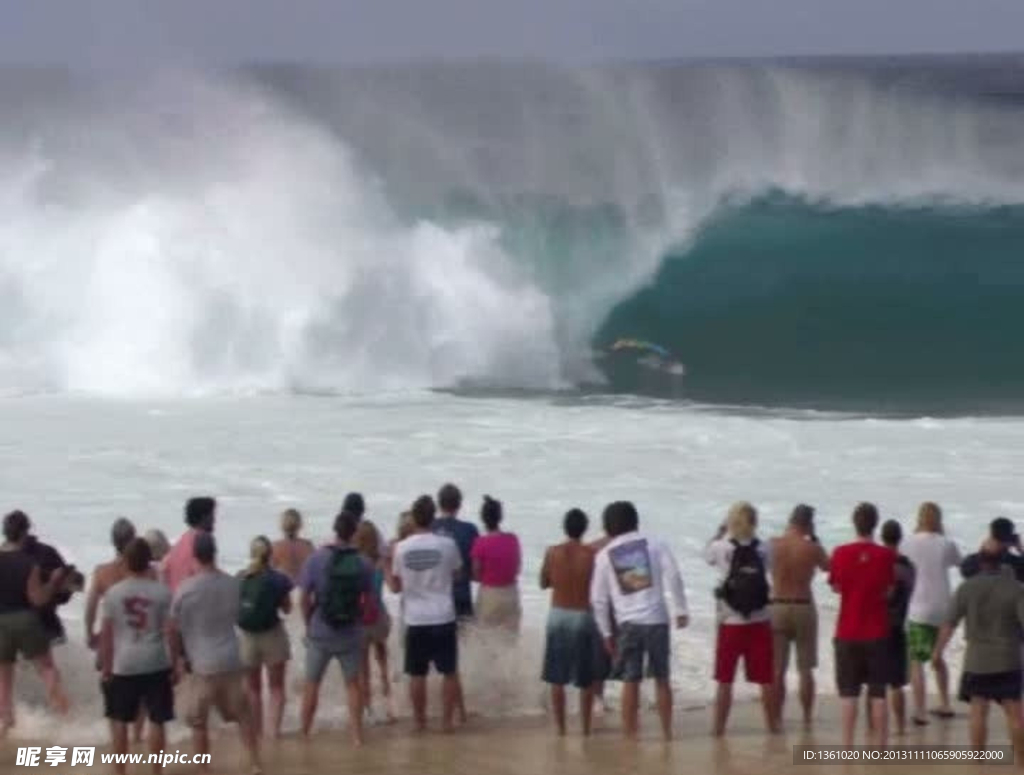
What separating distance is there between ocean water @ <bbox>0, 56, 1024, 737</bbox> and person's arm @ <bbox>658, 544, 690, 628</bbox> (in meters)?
1.41

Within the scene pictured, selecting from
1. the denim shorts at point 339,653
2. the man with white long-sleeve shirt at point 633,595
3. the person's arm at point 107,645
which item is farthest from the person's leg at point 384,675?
the person's arm at point 107,645

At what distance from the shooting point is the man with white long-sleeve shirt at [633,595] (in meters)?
9.43

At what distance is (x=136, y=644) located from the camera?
8.68 meters

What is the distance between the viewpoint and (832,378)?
25.5 meters

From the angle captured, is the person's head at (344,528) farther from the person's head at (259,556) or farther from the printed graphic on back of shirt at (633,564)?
the printed graphic on back of shirt at (633,564)

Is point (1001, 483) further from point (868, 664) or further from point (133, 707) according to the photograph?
point (133, 707)

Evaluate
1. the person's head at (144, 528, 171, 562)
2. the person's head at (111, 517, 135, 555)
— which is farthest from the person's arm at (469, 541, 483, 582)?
the person's head at (111, 517, 135, 555)

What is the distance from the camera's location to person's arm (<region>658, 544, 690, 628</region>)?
30.5 feet

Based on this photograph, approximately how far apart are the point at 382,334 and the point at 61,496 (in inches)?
353

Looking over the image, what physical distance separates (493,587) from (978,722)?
2.31m

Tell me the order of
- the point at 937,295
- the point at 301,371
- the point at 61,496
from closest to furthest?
the point at 61,496
the point at 301,371
the point at 937,295

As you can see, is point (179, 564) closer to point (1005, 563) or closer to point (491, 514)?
point (491, 514)

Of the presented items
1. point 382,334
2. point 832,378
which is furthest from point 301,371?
point 832,378

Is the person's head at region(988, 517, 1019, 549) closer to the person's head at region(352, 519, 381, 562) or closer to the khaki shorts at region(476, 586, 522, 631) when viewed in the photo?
the khaki shorts at region(476, 586, 522, 631)
